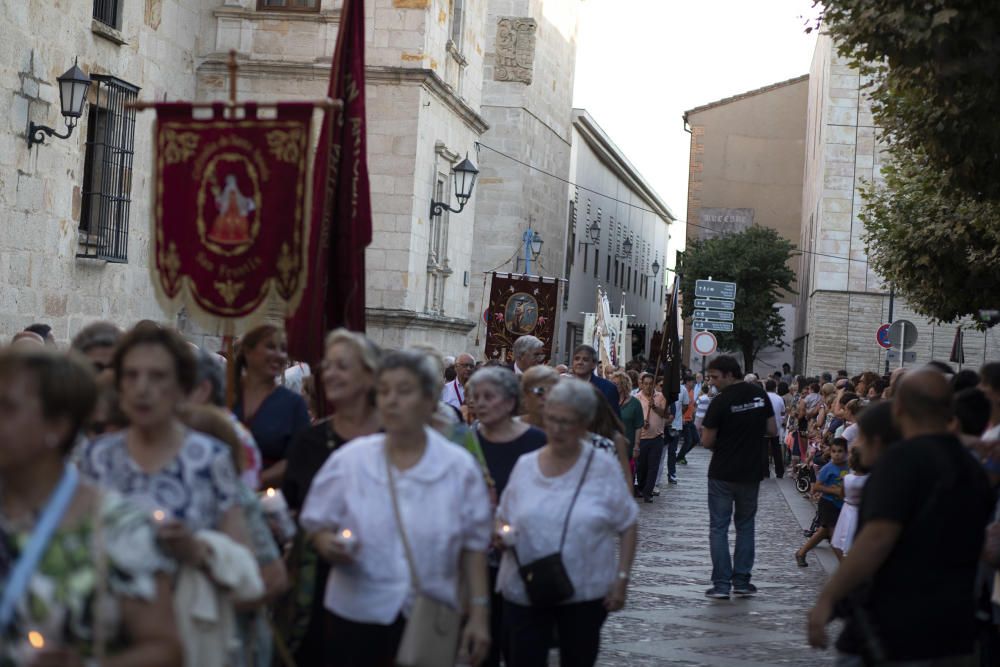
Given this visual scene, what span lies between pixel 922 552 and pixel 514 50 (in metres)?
37.1

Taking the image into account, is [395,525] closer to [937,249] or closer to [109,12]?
[109,12]

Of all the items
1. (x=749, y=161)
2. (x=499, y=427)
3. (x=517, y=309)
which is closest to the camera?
(x=499, y=427)

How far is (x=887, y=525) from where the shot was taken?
5.44m

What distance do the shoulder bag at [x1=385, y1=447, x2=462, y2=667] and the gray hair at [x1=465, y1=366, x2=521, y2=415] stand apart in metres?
1.92

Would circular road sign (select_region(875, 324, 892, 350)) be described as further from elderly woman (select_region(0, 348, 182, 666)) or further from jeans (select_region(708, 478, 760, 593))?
elderly woman (select_region(0, 348, 182, 666))

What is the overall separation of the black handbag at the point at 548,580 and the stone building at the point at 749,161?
6006 centimetres

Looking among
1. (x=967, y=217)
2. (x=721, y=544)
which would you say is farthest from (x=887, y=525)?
(x=967, y=217)

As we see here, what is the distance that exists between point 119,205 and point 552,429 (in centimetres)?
1344

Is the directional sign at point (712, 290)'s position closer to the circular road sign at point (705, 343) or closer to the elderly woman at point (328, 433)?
the circular road sign at point (705, 343)

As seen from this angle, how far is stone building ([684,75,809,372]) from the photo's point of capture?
66312 millimetres

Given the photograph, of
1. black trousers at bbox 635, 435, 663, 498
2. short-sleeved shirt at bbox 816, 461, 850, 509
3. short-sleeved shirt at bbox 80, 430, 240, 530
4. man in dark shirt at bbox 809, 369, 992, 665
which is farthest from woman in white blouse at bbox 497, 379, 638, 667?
black trousers at bbox 635, 435, 663, 498

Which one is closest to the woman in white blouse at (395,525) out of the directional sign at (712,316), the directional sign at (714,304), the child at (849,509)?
the child at (849,509)

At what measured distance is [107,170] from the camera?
18.8 m

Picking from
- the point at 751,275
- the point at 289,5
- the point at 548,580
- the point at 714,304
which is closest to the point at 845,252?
the point at 714,304
